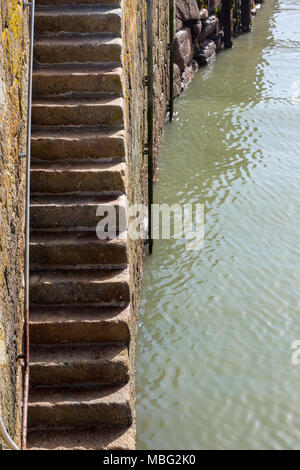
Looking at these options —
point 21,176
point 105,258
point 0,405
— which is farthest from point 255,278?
point 0,405

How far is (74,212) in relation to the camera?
4023 mm

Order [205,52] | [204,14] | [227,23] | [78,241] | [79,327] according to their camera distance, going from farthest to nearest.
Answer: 1. [227,23]
2. [205,52]
3. [204,14]
4. [78,241]
5. [79,327]

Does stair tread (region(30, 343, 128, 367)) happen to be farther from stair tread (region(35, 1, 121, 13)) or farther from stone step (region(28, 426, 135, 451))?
stair tread (region(35, 1, 121, 13))

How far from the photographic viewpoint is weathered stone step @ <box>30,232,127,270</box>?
3.93m

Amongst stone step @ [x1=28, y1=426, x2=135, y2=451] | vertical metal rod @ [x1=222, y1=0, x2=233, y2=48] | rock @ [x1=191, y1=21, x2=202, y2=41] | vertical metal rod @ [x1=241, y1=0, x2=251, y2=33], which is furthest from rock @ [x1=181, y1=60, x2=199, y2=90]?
stone step @ [x1=28, y1=426, x2=135, y2=451]

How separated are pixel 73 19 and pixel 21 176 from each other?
6.12 feet

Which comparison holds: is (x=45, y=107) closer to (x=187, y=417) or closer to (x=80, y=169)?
(x=80, y=169)

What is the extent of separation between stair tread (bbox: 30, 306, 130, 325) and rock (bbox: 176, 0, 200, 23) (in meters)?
8.57

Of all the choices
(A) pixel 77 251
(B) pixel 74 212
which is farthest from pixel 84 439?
(B) pixel 74 212

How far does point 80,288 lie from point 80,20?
2202mm

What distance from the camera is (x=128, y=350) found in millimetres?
3836

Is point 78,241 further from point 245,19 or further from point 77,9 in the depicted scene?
point 245,19

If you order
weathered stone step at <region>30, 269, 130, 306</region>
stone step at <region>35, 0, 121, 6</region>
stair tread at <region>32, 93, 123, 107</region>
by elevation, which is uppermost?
stone step at <region>35, 0, 121, 6</region>
